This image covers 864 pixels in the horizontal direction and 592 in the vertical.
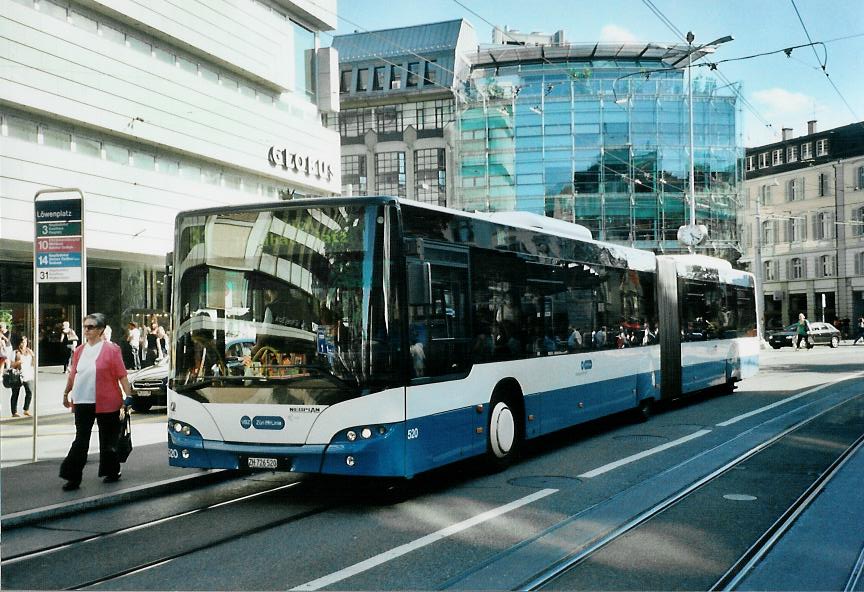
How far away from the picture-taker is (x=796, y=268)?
237ft

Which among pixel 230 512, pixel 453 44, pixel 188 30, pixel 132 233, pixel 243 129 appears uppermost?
pixel 453 44

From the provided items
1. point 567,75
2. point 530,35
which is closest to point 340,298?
point 567,75

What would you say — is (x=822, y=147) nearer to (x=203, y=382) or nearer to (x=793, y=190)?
(x=793, y=190)

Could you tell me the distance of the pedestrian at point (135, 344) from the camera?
27.4 meters

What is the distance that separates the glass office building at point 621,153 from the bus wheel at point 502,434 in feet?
152

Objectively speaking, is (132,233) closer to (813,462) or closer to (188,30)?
(188,30)

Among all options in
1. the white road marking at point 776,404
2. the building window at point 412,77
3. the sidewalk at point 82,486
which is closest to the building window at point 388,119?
the building window at point 412,77

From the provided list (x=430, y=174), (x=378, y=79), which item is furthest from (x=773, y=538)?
(x=378, y=79)

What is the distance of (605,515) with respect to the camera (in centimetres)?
756

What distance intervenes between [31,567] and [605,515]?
14.7 ft

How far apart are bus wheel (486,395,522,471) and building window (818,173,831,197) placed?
65752 millimetres

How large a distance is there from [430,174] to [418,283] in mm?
63122

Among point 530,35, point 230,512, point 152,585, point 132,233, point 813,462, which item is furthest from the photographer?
point 530,35

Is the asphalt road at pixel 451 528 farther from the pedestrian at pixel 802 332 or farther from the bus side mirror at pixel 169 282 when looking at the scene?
the pedestrian at pixel 802 332
